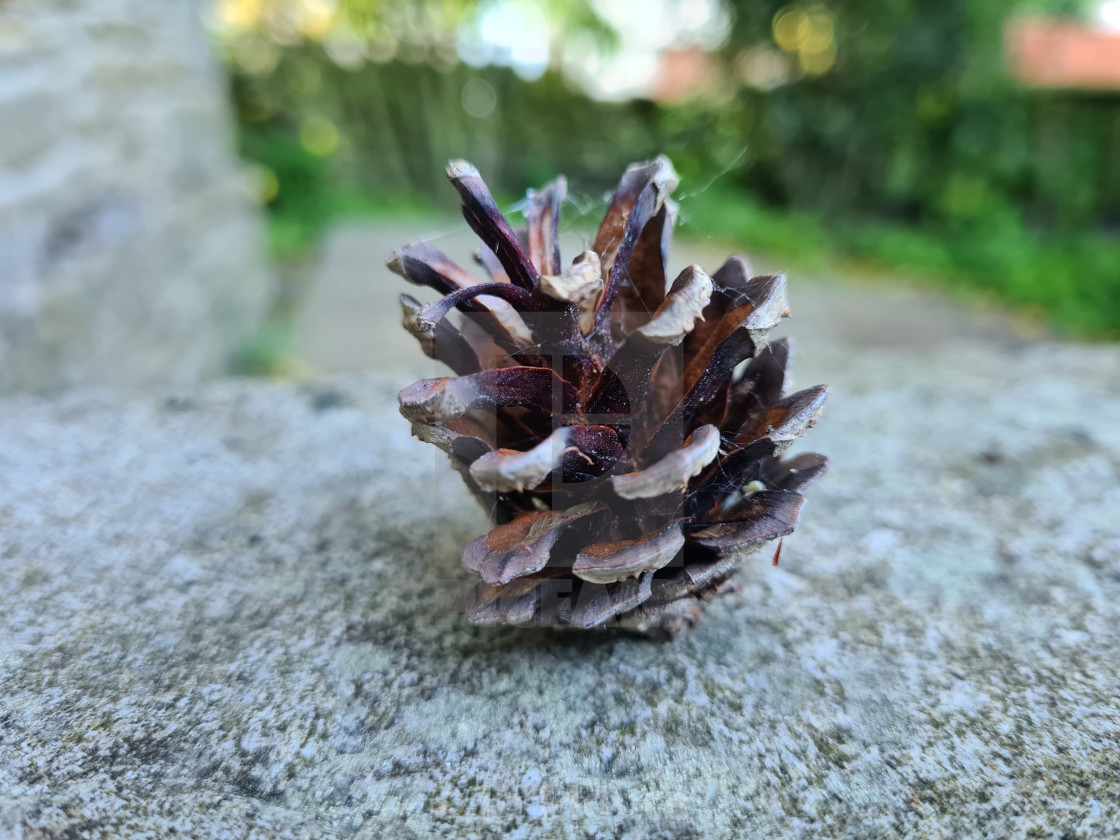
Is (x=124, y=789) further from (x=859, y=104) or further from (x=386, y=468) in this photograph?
(x=859, y=104)

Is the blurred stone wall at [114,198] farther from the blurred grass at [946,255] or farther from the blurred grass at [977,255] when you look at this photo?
the blurred grass at [977,255]

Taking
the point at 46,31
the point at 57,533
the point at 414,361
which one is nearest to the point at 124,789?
the point at 57,533

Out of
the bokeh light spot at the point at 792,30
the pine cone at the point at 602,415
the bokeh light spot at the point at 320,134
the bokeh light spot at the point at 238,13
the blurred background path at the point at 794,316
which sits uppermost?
the bokeh light spot at the point at 238,13

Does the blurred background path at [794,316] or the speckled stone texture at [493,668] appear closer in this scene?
the speckled stone texture at [493,668]

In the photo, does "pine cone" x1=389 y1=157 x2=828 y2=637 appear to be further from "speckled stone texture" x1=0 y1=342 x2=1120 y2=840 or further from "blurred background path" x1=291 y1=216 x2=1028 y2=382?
"blurred background path" x1=291 y1=216 x2=1028 y2=382

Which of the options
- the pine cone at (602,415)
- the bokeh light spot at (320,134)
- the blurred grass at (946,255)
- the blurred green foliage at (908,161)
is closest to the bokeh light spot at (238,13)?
the bokeh light spot at (320,134)
